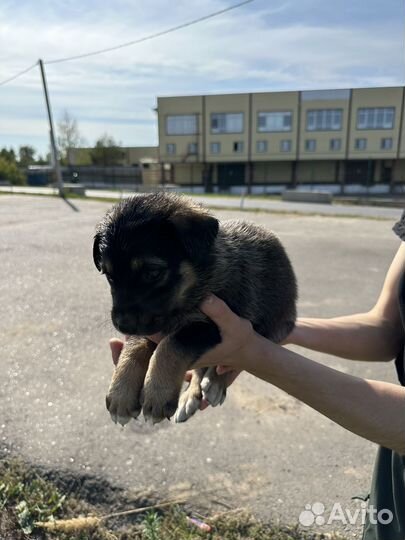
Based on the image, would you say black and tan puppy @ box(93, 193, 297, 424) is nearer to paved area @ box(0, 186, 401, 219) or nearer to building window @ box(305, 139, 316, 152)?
paved area @ box(0, 186, 401, 219)

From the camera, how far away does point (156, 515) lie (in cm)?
282

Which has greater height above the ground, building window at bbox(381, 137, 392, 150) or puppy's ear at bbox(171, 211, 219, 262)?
building window at bbox(381, 137, 392, 150)

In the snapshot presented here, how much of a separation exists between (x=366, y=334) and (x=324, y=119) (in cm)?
4840

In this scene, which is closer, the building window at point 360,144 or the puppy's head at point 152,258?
the puppy's head at point 152,258

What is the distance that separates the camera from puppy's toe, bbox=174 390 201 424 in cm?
251

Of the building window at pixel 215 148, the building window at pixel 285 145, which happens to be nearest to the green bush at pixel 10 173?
the building window at pixel 215 148

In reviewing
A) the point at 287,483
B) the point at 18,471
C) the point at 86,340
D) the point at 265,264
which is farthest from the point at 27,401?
the point at 265,264

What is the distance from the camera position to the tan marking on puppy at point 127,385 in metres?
2.17

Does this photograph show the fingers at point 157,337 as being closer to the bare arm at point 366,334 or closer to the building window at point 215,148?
the bare arm at point 366,334

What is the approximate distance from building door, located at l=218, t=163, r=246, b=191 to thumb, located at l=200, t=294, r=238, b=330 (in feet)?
161

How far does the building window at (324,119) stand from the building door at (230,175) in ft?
27.8

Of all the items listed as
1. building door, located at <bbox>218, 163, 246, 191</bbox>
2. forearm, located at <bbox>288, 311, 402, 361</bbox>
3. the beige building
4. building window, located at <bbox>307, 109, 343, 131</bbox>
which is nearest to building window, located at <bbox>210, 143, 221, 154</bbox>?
the beige building

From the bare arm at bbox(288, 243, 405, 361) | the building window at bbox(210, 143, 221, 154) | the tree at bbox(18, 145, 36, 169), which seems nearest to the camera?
the bare arm at bbox(288, 243, 405, 361)

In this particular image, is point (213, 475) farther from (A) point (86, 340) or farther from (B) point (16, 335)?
(B) point (16, 335)
